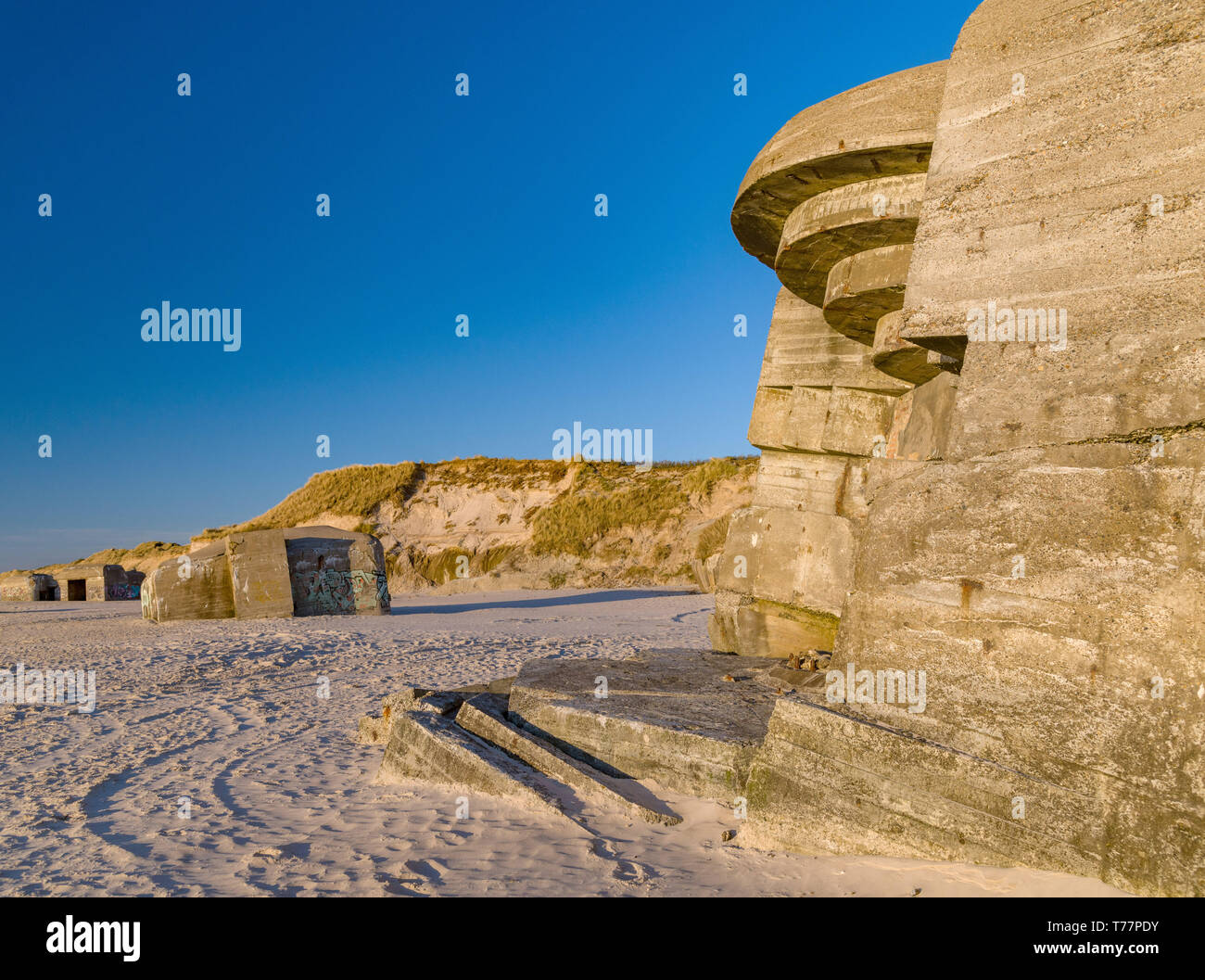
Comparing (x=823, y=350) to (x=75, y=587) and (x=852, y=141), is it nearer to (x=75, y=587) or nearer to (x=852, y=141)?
(x=852, y=141)

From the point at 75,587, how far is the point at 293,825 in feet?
85.1

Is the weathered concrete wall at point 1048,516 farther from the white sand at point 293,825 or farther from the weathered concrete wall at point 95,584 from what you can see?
the weathered concrete wall at point 95,584

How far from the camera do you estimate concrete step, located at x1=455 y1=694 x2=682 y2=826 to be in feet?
12.2

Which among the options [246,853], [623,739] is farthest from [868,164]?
[246,853]

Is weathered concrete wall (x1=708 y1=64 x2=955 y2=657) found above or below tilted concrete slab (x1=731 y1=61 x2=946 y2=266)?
below

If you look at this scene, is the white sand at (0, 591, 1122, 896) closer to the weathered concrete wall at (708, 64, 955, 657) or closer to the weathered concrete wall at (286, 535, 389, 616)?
the weathered concrete wall at (708, 64, 955, 657)

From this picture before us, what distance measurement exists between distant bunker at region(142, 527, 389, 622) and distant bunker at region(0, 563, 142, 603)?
12.3 metres

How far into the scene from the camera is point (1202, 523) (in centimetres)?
271

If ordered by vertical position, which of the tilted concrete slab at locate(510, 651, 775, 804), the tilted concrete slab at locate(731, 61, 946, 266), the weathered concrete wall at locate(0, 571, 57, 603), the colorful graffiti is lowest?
the weathered concrete wall at locate(0, 571, 57, 603)

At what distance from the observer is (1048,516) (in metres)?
3.07

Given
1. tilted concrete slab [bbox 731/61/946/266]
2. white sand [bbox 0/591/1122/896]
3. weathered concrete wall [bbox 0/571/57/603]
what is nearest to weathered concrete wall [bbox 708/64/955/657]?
tilted concrete slab [bbox 731/61/946/266]

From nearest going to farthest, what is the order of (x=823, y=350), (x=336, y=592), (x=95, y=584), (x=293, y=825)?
(x=293, y=825) < (x=823, y=350) < (x=336, y=592) < (x=95, y=584)

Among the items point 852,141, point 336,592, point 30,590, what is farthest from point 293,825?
point 30,590

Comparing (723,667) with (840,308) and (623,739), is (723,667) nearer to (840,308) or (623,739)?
(623,739)
